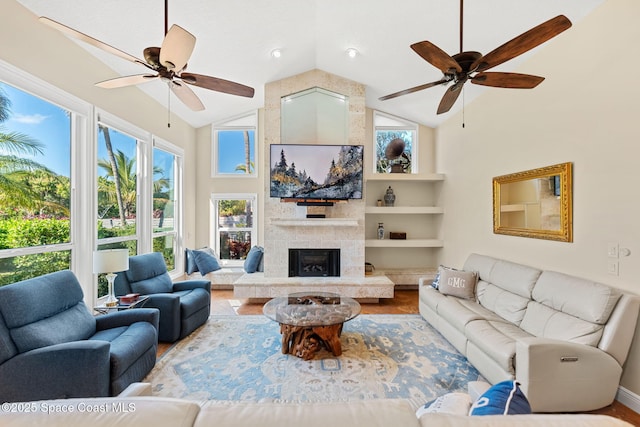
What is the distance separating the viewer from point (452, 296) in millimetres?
3510

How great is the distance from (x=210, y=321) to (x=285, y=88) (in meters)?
3.82

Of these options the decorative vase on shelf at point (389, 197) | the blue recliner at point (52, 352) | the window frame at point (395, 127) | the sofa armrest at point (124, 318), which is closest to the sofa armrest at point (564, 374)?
the blue recliner at point (52, 352)

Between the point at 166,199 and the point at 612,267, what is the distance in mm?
5802

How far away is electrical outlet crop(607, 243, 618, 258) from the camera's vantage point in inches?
88.7

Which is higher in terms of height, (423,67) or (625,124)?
(423,67)

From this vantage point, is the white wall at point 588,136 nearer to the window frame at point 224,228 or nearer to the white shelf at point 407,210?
the white shelf at point 407,210

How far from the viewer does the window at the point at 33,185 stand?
7.97 feet

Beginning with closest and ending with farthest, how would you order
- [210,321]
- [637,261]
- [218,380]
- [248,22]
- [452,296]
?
[637,261], [218,380], [248,22], [452,296], [210,321]

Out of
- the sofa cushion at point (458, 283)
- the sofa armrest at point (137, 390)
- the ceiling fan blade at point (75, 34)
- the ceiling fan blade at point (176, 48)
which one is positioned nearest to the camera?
the sofa armrest at point (137, 390)

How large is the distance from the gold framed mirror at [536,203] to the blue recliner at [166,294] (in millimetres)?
3863

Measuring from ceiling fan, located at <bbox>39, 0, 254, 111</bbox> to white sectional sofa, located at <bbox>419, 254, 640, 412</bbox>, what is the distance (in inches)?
116

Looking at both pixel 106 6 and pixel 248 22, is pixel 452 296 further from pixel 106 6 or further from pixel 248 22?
pixel 106 6

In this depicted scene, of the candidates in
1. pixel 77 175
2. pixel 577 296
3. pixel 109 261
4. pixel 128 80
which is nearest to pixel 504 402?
pixel 577 296

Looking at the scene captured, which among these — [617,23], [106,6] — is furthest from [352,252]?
[106,6]
